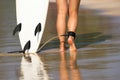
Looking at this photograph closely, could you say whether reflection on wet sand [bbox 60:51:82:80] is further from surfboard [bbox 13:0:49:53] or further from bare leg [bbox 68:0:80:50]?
surfboard [bbox 13:0:49:53]

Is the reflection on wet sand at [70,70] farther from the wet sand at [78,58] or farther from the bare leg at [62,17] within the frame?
the bare leg at [62,17]

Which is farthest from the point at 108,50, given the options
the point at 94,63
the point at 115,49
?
the point at 94,63

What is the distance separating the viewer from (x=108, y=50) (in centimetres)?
869

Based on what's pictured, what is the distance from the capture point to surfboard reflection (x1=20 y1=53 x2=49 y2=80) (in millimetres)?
6648

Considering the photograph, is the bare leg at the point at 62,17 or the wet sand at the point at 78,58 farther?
the bare leg at the point at 62,17

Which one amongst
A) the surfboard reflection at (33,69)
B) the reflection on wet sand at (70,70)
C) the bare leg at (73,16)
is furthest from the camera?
the bare leg at (73,16)

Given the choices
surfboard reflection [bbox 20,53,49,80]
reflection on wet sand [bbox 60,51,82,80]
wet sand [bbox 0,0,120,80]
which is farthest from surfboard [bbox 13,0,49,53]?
reflection on wet sand [bbox 60,51,82,80]

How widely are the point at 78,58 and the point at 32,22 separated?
1.25 meters

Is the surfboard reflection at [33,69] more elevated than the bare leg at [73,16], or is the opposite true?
the bare leg at [73,16]

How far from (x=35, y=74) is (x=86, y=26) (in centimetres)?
561

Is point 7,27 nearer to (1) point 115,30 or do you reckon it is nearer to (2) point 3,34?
(2) point 3,34

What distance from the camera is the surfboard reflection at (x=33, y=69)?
6.65 m

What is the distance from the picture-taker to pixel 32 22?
8.89 meters

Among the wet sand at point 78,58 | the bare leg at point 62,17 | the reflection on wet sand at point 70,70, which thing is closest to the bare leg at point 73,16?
the bare leg at point 62,17
